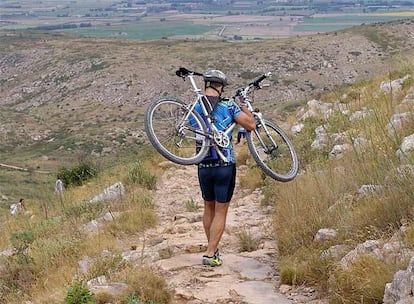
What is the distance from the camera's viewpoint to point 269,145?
24.7 ft

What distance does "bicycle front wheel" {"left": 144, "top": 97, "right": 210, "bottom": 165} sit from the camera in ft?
19.5

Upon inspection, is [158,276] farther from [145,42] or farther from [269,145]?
[145,42]

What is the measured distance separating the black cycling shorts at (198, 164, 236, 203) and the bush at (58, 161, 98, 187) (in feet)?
27.2

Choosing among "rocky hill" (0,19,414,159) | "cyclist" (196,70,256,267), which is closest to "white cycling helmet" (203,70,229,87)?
"cyclist" (196,70,256,267)

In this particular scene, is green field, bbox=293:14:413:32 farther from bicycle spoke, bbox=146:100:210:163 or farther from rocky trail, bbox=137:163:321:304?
bicycle spoke, bbox=146:100:210:163

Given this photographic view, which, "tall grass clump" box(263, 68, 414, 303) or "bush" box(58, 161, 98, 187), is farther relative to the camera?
"bush" box(58, 161, 98, 187)

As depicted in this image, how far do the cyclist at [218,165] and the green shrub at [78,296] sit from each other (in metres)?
1.50

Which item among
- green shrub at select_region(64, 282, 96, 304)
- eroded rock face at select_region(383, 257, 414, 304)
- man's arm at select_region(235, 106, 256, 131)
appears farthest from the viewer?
man's arm at select_region(235, 106, 256, 131)

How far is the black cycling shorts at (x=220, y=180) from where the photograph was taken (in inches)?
240

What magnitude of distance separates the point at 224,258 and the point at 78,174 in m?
8.73

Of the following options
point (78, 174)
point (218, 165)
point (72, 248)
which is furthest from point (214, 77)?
point (78, 174)

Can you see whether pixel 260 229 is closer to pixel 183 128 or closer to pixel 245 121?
pixel 245 121

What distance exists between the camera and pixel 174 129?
20.1 feet

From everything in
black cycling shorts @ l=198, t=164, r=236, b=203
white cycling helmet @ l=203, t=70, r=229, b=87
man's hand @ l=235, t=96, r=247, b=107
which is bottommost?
black cycling shorts @ l=198, t=164, r=236, b=203
